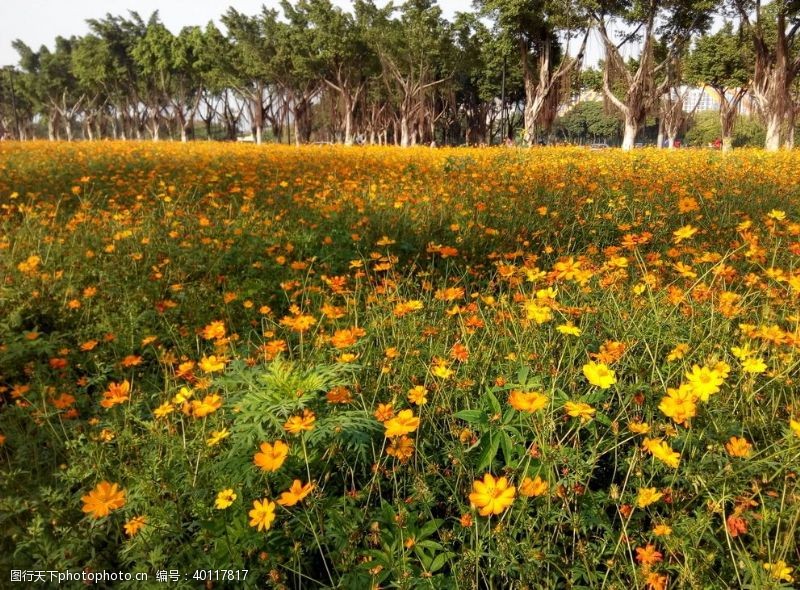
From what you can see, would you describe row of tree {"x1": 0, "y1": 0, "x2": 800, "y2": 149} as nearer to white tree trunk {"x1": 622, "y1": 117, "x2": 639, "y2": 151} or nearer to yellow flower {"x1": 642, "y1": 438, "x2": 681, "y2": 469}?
white tree trunk {"x1": 622, "y1": 117, "x2": 639, "y2": 151}

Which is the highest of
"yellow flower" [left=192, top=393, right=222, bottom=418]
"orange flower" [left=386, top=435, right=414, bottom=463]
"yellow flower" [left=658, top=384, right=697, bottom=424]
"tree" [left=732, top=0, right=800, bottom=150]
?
"tree" [left=732, top=0, right=800, bottom=150]

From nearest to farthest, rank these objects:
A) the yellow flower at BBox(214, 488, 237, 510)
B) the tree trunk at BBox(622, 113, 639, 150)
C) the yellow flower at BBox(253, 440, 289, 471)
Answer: the yellow flower at BBox(253, 440, 289, 471), the yellow flower at BBox(214, 488, 237, 510), the tree trunk at BBox(622, 113, 639, 150)

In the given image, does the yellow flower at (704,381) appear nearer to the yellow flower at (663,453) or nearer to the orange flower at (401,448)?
the yellow flower at (663,453)

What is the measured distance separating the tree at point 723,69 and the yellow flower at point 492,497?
28.4 m

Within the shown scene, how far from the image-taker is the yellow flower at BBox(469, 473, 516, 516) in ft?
3.09

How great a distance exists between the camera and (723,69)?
2505cm

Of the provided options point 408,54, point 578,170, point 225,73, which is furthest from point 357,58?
point 578,170

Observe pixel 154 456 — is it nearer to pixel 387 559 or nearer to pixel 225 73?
pixel 387 559

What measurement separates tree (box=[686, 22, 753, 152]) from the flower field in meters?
27.3

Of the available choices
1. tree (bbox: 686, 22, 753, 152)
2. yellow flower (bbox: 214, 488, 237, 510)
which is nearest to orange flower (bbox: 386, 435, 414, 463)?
yellow flower (bbox: 214, 488, 237, 510)

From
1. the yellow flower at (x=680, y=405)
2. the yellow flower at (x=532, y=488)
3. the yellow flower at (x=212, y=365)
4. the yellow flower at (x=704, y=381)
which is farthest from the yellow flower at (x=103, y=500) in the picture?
the yellow flower at (x=704, y=381)

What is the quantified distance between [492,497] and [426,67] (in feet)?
91.2

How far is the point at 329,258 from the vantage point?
11.0 ft

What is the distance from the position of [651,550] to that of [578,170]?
6772mm
